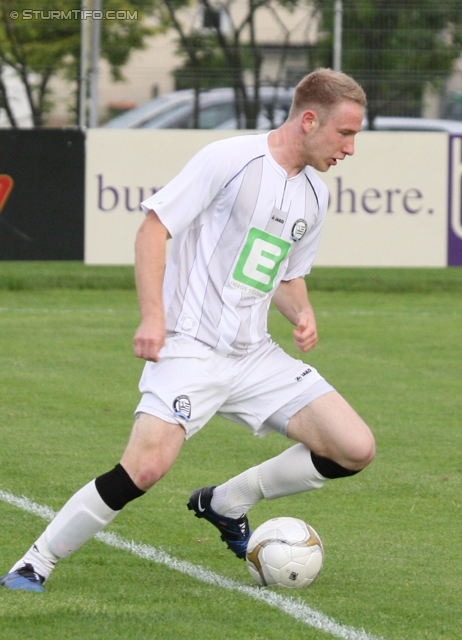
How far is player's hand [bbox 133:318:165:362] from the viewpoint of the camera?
418 cm

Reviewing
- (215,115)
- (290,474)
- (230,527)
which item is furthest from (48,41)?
(290,474)

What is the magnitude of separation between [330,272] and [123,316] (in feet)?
16.1

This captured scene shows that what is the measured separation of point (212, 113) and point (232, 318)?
11.8m

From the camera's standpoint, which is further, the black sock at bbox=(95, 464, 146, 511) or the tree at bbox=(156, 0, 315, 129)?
the tree at bbox=(156, 0, 315, 129)

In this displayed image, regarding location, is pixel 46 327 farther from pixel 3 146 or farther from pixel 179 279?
pixel 179 279

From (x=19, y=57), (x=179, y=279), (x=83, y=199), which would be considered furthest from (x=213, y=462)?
(x=19, y=57)

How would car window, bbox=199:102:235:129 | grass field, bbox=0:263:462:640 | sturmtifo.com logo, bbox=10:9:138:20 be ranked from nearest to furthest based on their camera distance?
grass field, bbox=0:263:462:640 < sturmtifo.com logo, bbox=10:9:138:20 < car window, bbox=199:102:235:129

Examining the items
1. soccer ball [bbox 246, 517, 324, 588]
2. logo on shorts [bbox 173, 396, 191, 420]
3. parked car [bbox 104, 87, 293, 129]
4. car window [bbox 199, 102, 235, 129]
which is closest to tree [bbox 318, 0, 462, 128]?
parked car [bbox 104, 87, 293, 129]

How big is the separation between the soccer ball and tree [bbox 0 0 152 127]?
1086 centimetres

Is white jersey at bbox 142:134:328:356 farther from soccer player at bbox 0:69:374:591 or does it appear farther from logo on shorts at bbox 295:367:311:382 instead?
logo on shorts at bbox 295:367:311:382

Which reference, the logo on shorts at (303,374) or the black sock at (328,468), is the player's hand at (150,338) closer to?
the logo on shorts at (303,374)

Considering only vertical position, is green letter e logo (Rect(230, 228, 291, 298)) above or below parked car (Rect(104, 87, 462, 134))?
above

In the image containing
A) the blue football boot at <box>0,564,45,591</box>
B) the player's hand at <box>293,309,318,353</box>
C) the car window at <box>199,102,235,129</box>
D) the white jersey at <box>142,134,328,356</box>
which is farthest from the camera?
the car window at <box>199,102,235,129</box>

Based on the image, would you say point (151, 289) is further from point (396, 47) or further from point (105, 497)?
point (396, 47)
